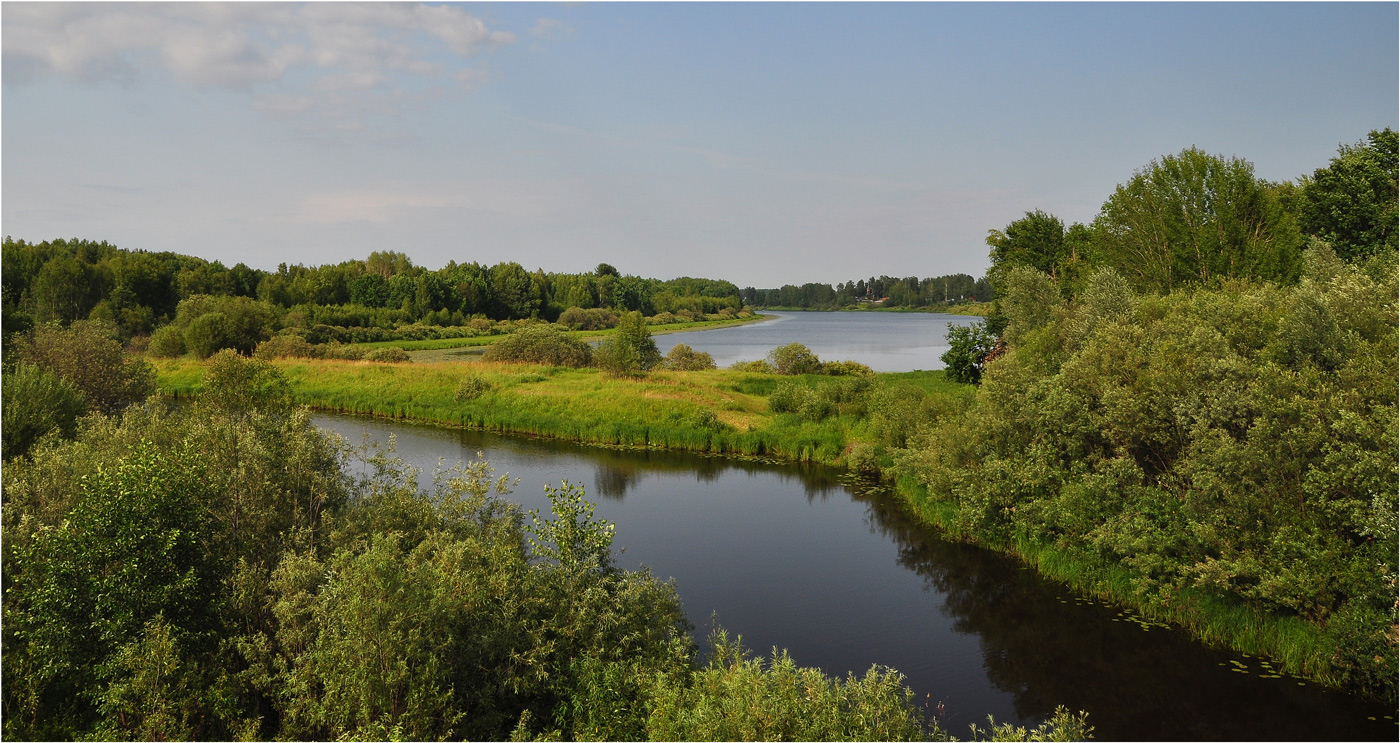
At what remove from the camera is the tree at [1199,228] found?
1221 inches

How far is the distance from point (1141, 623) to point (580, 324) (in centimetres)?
11921

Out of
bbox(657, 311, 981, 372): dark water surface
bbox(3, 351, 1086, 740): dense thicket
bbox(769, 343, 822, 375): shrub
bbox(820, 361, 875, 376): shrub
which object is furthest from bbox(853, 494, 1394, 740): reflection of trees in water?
bbox(657, 311, 981, 372): dark water surface

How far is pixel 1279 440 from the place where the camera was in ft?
47.0

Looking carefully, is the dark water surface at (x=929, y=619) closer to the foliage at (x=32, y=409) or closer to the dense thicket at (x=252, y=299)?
the foliage at (x=32, y=409)

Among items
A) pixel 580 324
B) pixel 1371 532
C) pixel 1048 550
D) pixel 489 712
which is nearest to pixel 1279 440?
pixel 1371 532

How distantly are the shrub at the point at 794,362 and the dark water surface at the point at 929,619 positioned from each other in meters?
27.2

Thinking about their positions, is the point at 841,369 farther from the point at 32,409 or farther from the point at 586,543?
the point at 586,543

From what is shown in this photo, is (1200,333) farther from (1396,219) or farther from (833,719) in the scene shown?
(1396,219)

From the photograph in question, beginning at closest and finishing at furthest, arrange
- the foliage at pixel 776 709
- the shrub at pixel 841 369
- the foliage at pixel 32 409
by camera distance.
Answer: the foliage at pixel 776 709 < the foliage at pixel 32 409 < the shrub at pixel 841 369

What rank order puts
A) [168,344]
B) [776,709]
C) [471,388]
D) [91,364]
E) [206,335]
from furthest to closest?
A: [206,335] < [168,344] < [471,388] < [91,364] < [776,709]

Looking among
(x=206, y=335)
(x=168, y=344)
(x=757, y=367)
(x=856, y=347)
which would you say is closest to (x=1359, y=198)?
(x=757, y=367)

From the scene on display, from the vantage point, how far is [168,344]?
62406 mm

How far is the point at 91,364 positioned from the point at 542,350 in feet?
112

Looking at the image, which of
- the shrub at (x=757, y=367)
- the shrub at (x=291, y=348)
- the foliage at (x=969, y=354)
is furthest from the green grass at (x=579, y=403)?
the foliage at (x=969, y=354)
